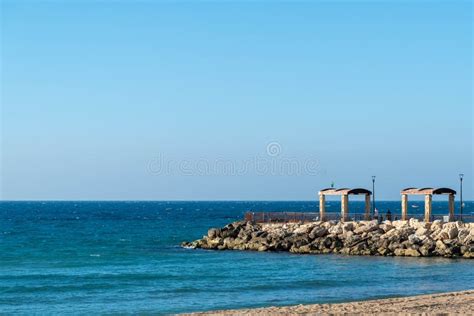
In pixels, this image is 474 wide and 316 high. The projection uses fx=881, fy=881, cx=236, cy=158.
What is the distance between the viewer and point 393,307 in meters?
28.2

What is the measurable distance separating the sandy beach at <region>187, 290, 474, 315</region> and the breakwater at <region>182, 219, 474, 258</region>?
1695cm

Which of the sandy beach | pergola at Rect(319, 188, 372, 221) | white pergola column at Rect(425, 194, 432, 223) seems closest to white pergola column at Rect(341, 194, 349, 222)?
pergola at Rect(319, 188, 372, 221)

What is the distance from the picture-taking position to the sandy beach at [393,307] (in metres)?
27.0

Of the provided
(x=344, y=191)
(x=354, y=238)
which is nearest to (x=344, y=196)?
(x=344, y=191)

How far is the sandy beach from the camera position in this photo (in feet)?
88.7

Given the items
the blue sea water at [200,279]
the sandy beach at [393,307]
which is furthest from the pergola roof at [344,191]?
the sandy beach at [393,307]

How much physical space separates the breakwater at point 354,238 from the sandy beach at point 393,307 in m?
16.9

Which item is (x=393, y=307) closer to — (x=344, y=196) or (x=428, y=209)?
(x=428, y=209)

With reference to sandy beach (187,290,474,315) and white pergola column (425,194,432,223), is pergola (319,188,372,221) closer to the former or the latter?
white pergola column (425,194,432,223)

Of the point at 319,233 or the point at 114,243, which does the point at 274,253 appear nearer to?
the point at 319,233

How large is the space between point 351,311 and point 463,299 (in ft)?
15.7

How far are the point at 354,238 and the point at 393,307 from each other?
77.6 feet

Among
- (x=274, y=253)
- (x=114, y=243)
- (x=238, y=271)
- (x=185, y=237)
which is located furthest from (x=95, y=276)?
(x=185, y=237)

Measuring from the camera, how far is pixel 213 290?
119ft
